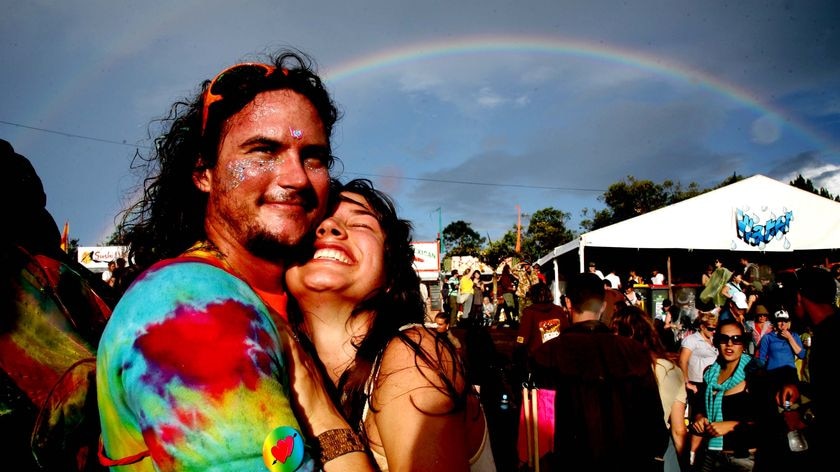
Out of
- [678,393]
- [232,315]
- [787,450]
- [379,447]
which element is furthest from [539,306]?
[232,315]

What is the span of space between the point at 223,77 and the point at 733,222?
19.6 meters

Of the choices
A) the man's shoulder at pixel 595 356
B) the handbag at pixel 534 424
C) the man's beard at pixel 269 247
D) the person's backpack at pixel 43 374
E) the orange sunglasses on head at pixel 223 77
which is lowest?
the handbag at pixel 534 424

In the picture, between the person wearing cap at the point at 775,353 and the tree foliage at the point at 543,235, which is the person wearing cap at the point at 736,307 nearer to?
the person wearing cap at the point at 775,353

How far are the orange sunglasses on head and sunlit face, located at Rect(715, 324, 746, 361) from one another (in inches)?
238

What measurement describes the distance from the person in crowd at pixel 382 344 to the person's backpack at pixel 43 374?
0.81m

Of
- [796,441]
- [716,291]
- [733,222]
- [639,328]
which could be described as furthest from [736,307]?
[796,441]

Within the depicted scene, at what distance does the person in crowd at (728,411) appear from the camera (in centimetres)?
588

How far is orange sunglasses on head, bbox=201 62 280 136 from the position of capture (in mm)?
1838

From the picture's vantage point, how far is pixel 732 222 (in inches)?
727

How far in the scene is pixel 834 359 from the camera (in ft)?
16.7

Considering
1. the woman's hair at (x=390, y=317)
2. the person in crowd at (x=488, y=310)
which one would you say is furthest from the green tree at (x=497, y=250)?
the woman's hair at (x=390, y=317)

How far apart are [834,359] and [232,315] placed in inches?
221

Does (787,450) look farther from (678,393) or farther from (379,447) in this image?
(379,447)

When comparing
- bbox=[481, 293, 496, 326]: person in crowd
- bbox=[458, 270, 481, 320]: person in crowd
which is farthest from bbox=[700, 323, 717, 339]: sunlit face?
bbox=[481, 293, 496, 326]: person in crowd
